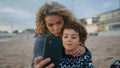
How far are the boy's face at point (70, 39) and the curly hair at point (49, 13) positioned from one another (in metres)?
0.18

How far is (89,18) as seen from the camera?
5209cm

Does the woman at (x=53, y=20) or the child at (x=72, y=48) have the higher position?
the woman at (x=53, y=20)

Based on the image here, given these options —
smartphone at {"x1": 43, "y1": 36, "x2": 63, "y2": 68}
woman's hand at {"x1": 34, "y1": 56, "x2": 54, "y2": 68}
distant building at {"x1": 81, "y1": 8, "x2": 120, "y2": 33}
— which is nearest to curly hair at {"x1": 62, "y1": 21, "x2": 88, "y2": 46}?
smartphone at {"x1": 43, "y1": 36, "x2": 63, "y2": 68}

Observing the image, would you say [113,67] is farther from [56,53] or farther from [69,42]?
[56,53]

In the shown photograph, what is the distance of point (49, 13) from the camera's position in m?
2.36

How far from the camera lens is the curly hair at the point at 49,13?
235 cm

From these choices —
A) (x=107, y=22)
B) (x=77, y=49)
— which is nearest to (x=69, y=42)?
(x=77, y=49)

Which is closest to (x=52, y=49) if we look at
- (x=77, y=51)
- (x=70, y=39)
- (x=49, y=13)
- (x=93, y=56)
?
(x=70, y=39)

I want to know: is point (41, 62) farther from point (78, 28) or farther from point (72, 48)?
point (78, 28)

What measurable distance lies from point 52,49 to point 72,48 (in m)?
0.44

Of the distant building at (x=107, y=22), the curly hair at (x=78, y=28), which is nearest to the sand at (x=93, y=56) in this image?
the curly hair at (x=78, y=28)

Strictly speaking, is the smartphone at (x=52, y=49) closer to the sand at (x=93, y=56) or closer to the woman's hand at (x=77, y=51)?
the woman's hand at (x=77, y=51)

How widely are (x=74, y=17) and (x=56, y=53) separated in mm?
666

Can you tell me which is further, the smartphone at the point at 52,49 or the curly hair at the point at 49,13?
the curly hair at the point at 49,13
